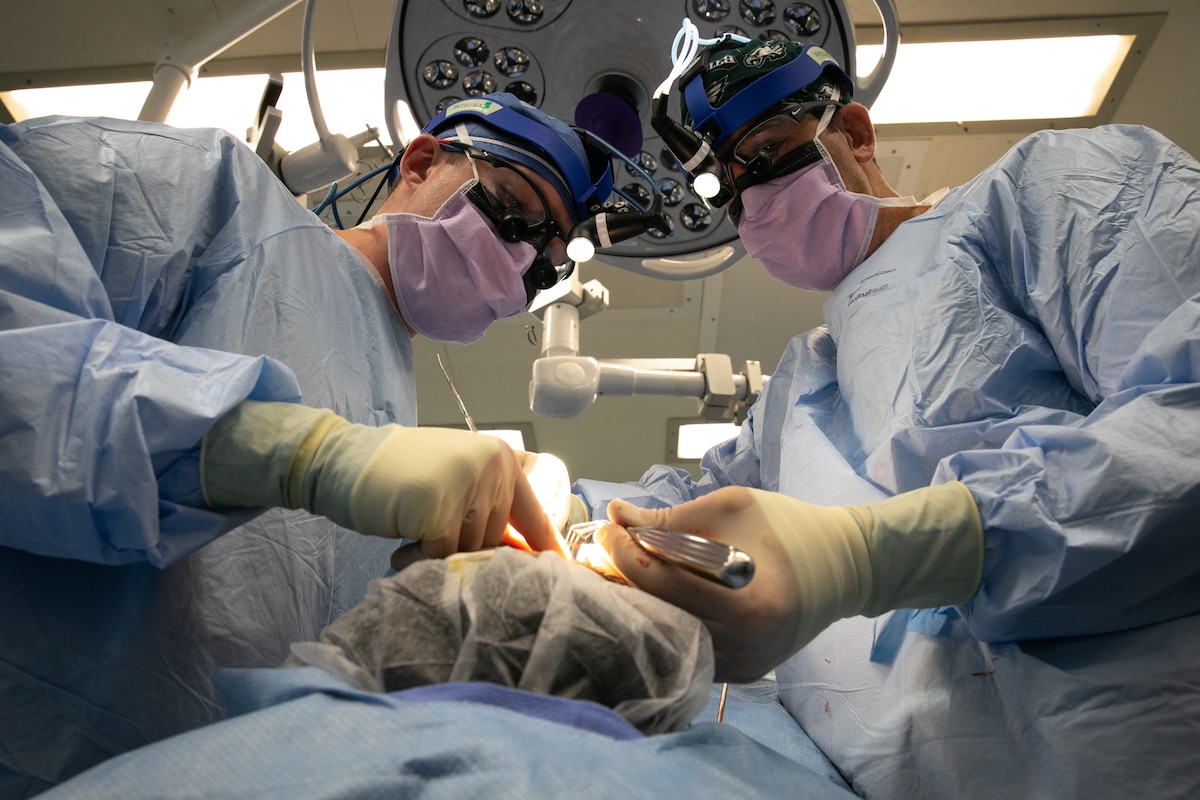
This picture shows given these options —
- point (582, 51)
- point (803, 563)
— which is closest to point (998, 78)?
point (582, 51)

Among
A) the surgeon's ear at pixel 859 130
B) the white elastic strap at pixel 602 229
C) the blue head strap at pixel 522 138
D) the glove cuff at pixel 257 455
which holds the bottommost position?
the glove cuff at pixel 257 455

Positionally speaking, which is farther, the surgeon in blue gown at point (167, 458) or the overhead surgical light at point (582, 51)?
the overhead surgical light at point (582, 51)

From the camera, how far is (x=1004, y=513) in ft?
2.82

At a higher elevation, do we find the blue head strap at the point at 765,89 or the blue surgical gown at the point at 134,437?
the blue head strap at the point at 765,89

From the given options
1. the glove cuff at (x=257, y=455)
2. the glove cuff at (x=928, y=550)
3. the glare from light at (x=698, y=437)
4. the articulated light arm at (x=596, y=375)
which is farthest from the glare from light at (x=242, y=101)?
the glove cuff at (x=928, y=550)

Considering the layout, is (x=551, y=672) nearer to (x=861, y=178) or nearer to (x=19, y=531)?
(x=19, y=531)

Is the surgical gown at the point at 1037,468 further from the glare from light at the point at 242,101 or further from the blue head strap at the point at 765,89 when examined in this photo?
the glare from light at the point at 242,101

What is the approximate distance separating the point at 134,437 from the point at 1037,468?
0.98m

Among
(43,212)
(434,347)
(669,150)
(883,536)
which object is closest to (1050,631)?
(883,536)

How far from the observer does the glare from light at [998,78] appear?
233 cm

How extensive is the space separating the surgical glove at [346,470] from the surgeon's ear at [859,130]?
4.50 feet

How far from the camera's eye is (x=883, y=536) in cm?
89

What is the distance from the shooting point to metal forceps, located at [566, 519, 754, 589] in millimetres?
703

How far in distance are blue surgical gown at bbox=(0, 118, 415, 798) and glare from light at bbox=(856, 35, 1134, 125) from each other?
198 centimetres
